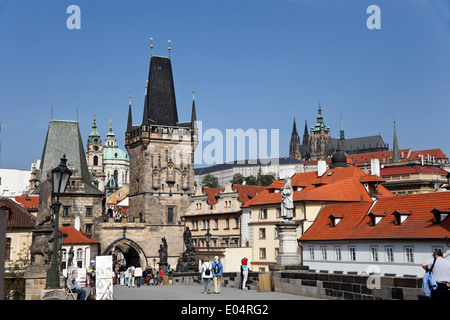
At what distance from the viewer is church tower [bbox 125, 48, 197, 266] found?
70.1 metres

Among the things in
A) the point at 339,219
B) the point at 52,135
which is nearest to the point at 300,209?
the point at 339,219

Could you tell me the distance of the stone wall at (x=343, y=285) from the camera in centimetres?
1167

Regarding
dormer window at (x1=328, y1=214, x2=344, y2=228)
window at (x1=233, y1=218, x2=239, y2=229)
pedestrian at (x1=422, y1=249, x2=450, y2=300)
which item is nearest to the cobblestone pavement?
pedestrian at (x1=422, y1=249, x2=450, y2=300)

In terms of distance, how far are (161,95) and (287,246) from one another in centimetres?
5777

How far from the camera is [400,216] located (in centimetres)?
3403

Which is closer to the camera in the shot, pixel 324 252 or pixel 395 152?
pixel 324 252

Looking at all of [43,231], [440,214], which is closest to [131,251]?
[440,214]

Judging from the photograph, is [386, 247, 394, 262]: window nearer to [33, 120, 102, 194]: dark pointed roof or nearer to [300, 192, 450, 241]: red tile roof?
[300, 192, 450, 241]: red tile roof

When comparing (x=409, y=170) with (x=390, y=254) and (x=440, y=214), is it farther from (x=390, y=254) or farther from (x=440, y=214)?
(x=440, y=214)

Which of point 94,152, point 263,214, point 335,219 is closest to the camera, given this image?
point 335,219

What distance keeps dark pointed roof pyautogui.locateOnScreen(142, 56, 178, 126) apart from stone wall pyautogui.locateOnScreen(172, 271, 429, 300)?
5588 centimetres

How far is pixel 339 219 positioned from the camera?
128 feet
